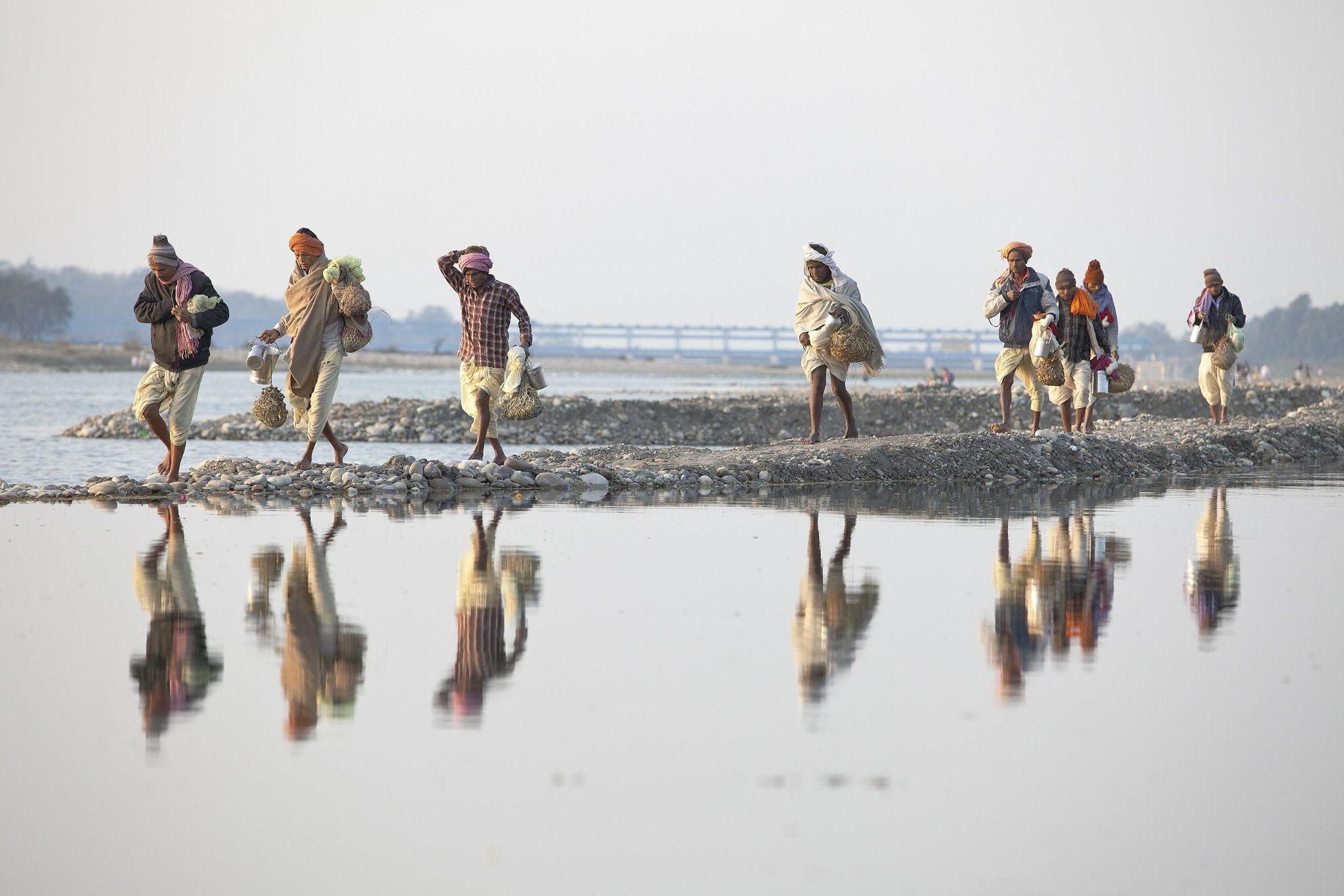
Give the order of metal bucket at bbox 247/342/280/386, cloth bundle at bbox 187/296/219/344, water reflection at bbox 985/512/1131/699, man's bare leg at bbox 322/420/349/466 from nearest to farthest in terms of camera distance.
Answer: water reflection at bbox 985/512/1131/699 → cloth bundle at bbox 187/296/219/344 → metal bucket at bbox 247/342/280/386 → man's bare leg at bbox 322/420/349/466

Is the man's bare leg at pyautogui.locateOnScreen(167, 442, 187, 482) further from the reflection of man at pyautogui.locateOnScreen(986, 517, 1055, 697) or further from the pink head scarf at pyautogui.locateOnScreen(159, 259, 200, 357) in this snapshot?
Result: the reflection of man at pyautogui.locateOnScreen(986, 517, 1055, 697)

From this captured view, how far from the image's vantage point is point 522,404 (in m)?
14.5

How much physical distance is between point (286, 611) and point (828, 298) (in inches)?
385

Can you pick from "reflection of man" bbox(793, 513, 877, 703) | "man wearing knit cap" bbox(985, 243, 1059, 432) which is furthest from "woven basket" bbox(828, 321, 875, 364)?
"reflection of man" bbox(793, 513, 877, 703)

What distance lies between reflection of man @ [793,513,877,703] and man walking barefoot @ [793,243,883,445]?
6776 millimetres

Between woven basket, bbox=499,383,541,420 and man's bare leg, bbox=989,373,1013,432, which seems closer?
woven basket, bbox=499,383,541,420

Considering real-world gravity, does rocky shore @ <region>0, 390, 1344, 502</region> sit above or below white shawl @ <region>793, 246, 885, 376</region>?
below

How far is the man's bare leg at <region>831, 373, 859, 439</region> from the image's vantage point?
1652 cm

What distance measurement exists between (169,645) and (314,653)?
64 cm

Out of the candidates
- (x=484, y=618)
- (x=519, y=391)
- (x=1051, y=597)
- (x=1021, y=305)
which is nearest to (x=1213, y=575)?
(x=1051, y=597)

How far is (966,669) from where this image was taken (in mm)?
6281

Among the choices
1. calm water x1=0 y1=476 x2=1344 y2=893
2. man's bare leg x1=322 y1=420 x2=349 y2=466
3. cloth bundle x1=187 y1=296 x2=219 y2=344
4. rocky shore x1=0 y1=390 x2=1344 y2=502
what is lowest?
calm water x1=0 y1=476 x2=1344 y2=893

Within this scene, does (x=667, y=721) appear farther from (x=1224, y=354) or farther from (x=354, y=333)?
(x=1224, y=354)

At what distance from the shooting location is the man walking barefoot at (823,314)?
1639 cm
